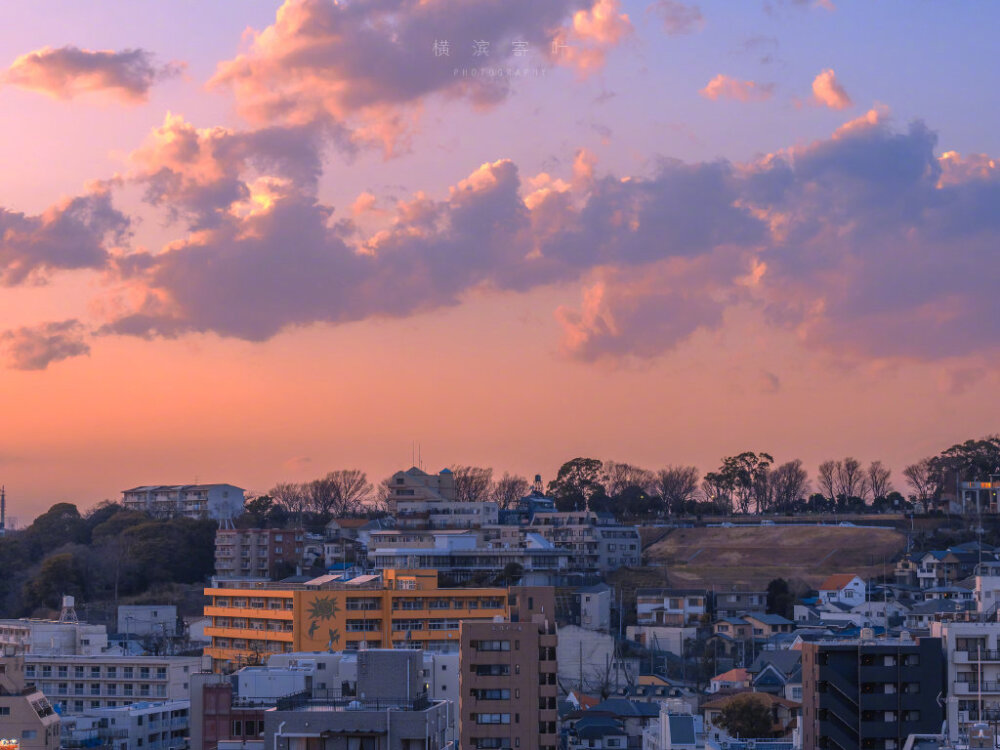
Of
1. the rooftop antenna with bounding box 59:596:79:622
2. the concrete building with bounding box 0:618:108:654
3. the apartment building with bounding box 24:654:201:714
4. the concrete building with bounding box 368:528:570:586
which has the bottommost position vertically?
the apartment building with bounding box 24:654:201:714

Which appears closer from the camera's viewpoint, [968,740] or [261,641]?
A: [968,740]

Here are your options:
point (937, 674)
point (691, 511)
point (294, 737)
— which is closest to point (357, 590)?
point (937, 674)

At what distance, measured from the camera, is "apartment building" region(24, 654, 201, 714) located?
51344 mm

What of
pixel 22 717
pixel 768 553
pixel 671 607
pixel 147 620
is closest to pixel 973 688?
pixel 22 717

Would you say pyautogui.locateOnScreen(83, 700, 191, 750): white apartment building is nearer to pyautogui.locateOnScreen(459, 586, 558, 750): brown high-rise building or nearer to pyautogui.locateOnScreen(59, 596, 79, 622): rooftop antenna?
pyautogui.locateOnScreen(459, 586, 558, 750): brown high-rise building

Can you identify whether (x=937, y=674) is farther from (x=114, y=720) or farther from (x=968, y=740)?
Answer: (x=114, y=720)

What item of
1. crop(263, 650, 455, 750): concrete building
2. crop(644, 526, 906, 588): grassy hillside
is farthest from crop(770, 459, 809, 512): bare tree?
crop(263, 650, 455, 750): concrete building

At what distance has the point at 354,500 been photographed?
113625 millimetres

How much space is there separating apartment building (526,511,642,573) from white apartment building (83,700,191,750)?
42.6 meters

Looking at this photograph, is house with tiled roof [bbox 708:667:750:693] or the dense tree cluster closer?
house with tiled roof [bbox 708:667:750:693]

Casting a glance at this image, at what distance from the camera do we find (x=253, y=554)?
3558 inches

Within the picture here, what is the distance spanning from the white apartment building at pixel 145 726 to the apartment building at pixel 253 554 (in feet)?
140

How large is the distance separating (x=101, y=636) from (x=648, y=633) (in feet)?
88.2

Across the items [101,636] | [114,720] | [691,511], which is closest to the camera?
[114,720]
